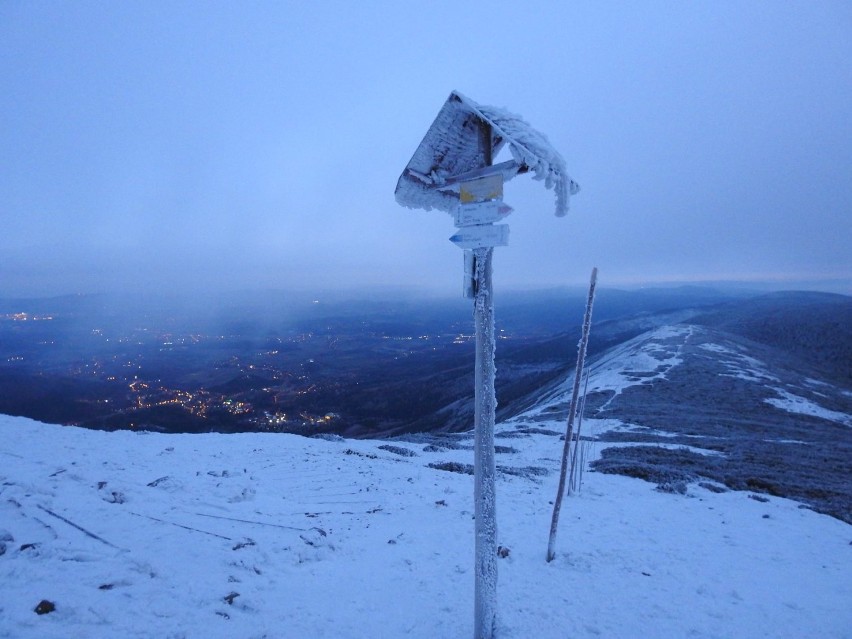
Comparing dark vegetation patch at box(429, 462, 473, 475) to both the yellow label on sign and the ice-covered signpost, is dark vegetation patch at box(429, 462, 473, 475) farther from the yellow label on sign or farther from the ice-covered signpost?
the yellow label on sign

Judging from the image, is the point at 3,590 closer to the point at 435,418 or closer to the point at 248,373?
the point at 435,418

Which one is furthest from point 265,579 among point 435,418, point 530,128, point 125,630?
point 435,418

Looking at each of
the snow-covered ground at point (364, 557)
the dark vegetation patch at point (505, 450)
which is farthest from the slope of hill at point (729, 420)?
the dark vegetation patch at point (505, 450)

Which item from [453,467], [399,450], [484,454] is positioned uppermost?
[484,454]

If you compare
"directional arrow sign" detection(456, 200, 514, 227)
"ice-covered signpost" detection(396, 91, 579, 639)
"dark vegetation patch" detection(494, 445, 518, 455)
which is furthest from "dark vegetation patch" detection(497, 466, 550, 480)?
"directional arrow sign" detection(456, 200, 514, 227)

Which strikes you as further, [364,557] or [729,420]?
[729,420]

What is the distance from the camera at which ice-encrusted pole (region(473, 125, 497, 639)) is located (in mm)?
4480

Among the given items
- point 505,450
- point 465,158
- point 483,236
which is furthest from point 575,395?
point 505,450

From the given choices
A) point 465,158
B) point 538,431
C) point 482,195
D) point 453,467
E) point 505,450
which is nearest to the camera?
point 482,195

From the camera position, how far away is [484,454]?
4.63 metres

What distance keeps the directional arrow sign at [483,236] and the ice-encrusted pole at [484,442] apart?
13 centimetres

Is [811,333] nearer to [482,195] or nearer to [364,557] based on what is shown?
[364,557]

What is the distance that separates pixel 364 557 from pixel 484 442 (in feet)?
15.7

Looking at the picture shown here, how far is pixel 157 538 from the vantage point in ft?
22.5
